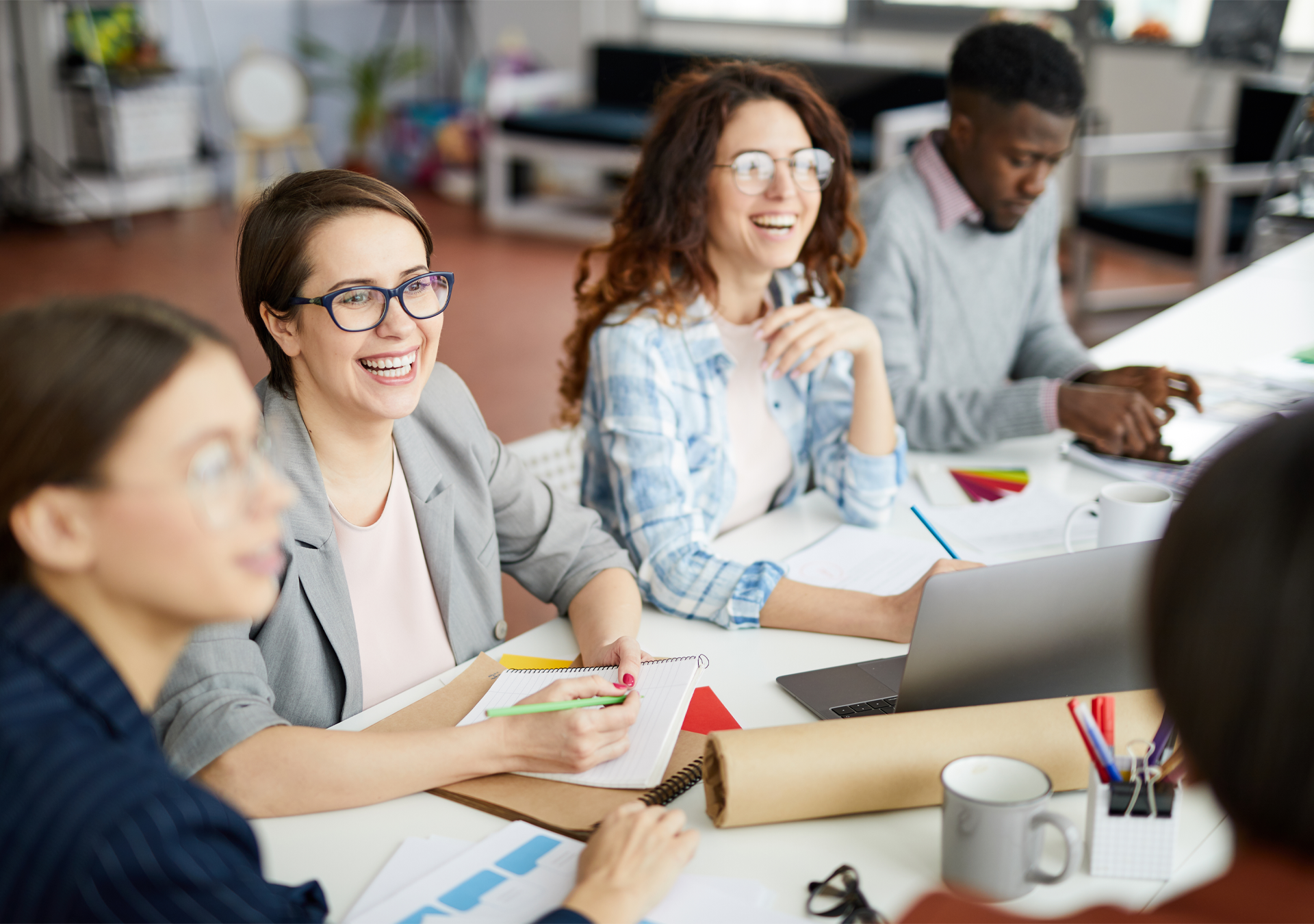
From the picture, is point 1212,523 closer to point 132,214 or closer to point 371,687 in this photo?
point 371,687

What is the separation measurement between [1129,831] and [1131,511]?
59 centimetres

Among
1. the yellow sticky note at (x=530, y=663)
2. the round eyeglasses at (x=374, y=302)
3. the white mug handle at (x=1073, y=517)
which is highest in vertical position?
the round eyeglasses at (x=374, y=302)

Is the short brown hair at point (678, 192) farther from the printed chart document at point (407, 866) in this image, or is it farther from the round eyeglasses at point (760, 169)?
the printed chart document at point (407, 866)

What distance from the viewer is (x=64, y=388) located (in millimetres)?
731

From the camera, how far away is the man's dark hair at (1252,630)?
1.88 ft

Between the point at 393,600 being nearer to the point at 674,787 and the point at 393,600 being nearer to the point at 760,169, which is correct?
the point at 674,787

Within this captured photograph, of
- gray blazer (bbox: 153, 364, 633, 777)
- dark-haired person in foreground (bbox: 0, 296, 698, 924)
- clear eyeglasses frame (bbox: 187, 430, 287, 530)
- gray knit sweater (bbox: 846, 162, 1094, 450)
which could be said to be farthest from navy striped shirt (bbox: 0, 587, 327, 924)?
gray knit sweater (bbox: 846, 162, 1094, 450)

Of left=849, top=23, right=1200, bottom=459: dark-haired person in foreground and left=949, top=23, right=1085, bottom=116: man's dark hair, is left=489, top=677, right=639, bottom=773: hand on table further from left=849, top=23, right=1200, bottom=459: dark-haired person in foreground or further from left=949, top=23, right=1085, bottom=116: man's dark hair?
left=949, top=23, right=1085, bottom=116: man's dark hair

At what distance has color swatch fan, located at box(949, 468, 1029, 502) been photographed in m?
1.91

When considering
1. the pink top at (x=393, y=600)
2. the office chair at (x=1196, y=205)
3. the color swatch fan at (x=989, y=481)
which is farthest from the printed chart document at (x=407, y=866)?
the office chair at (x=1196, y=205)

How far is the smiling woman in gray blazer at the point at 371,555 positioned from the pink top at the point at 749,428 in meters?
0.35

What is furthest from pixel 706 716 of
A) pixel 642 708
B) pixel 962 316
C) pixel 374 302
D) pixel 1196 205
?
pixel 1196 205

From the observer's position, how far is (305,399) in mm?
1409

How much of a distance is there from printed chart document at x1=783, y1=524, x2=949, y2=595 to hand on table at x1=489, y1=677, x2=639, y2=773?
46 cm
